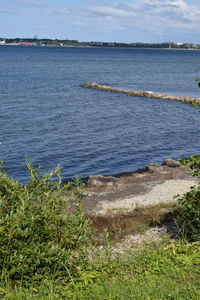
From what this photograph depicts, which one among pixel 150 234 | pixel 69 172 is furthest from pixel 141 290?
pixel 69 172

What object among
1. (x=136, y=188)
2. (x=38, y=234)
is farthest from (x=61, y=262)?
(x=136, y=188)

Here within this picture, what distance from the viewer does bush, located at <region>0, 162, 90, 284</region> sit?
829 centimetres

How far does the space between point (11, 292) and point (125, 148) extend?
27.1 meters

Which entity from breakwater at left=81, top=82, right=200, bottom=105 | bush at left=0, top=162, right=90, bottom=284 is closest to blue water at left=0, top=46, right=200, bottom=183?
breakwater at left=81, top=82, right=200, bottom=105

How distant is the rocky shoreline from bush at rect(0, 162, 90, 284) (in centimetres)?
944

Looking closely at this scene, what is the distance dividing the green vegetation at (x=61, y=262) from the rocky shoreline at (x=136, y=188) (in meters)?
9.41

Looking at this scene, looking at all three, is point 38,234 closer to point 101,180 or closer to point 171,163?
point 101,180

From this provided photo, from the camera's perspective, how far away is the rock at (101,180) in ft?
81.8

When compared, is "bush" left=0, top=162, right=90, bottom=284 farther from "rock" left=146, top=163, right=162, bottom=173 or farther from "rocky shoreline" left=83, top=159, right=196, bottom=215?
"rock" left=146, top=163, right=162, bottom=173

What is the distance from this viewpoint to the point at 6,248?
8281 mm

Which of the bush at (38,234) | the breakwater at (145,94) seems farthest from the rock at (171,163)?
the breakwater at (145,94)

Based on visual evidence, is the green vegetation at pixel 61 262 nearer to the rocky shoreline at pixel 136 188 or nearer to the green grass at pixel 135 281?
the green grass at pixel 135 281

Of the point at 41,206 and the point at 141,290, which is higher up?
the point at 41,206

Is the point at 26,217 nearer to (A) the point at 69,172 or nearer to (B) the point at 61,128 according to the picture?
(A) the point at 69,172
